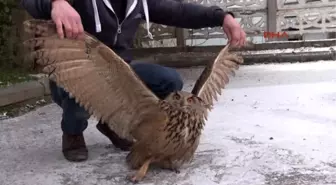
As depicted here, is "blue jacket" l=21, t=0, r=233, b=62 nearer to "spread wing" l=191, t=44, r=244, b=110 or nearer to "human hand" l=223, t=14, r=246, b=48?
"human hand" l=223, t=14, r=246, b=48

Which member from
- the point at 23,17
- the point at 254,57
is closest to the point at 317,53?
the point at 254,57

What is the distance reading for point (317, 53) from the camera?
7.15 metres

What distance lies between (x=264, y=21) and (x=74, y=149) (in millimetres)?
5010

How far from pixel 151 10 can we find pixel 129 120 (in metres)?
0.70

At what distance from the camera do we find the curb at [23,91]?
4582 millimetres

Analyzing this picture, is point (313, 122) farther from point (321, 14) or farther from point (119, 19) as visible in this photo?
point (321, 14)

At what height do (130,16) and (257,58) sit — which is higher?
(130,16)

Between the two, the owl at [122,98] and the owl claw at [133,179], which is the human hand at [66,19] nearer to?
the owl at [122,98]

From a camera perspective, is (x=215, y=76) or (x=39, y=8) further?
(x=215, y=76)

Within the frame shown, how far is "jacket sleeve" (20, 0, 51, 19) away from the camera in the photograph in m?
2.70

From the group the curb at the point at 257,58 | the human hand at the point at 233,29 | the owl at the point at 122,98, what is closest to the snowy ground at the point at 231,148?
the owl at the point at 122,98

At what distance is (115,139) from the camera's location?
10.8 feet

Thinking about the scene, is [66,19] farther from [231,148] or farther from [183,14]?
[231,148]

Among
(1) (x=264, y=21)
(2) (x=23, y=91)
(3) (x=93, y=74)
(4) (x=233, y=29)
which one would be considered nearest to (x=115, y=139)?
(3) (x=93, y=74)
